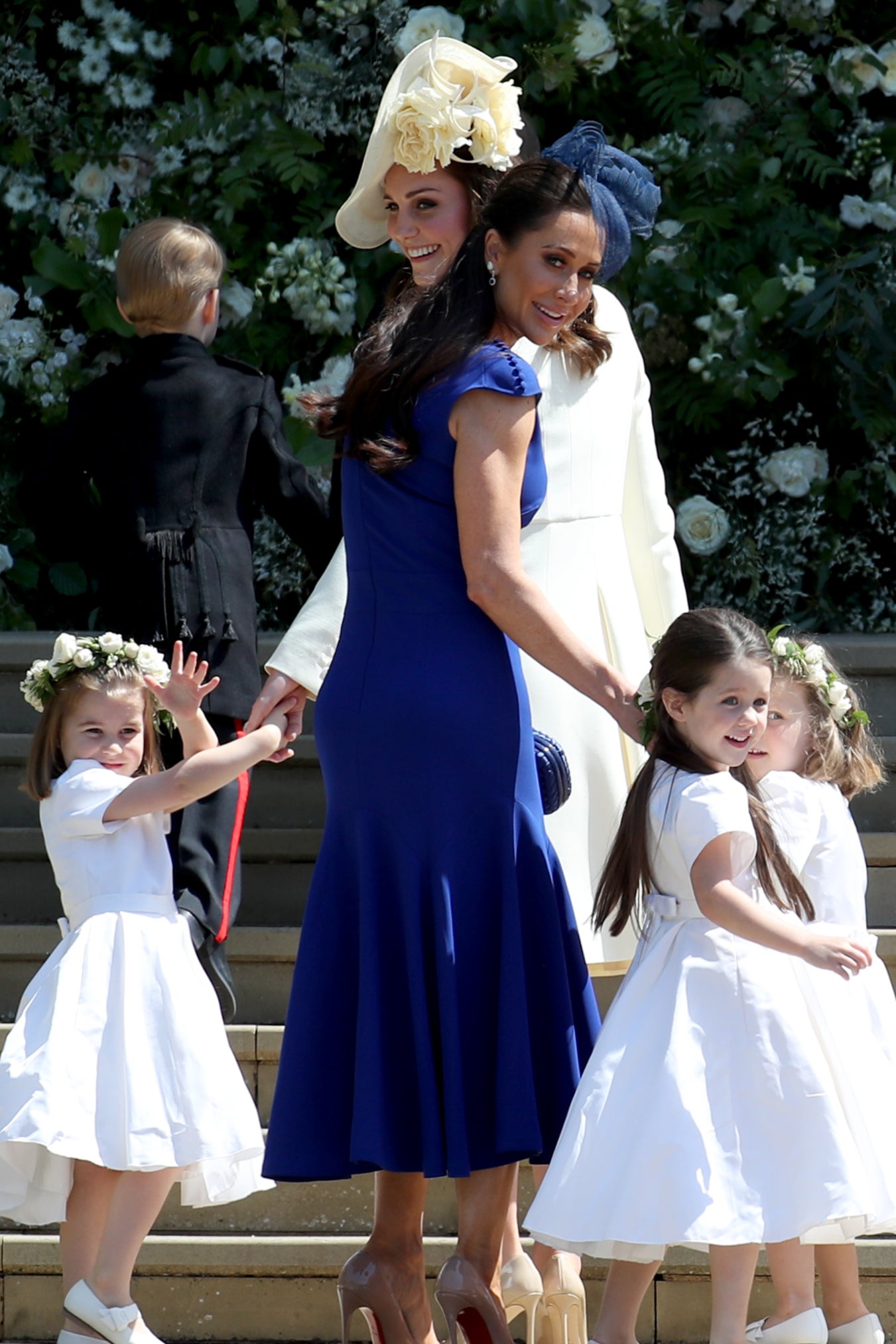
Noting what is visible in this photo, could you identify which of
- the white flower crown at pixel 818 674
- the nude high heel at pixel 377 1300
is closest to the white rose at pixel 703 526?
the white flower crown at pixel 818 674

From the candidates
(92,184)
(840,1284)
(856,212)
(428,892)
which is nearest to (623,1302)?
(840,1284)

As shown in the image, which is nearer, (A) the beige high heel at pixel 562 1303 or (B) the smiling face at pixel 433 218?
(A) the beige high heel at pixel 562 1303

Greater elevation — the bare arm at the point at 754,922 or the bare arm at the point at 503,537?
the bare arm at the point at 503,537

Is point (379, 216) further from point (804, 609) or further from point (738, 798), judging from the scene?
point (804, 609)

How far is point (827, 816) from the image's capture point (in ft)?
10.5

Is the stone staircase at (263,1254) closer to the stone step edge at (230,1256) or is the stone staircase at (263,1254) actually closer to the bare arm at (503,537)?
the stone step edge at (230,1256)

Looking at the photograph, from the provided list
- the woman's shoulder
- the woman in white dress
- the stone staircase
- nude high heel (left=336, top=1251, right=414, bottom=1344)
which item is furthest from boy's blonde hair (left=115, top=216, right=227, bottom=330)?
nude high heel (left=336, top=1251, right=414, bottom=1344)

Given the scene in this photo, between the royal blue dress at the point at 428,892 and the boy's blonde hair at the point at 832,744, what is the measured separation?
0.76 metres

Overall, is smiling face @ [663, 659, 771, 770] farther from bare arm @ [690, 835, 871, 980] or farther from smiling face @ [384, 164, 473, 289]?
smiling face @ [384, 164, 473, 289]

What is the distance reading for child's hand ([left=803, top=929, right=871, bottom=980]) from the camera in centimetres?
268

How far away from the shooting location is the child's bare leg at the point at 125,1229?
10.0 feet

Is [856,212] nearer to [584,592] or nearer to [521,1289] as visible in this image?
[584,592]

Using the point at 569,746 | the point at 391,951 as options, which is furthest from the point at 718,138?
the point at 391,951

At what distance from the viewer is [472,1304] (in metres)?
2.56
